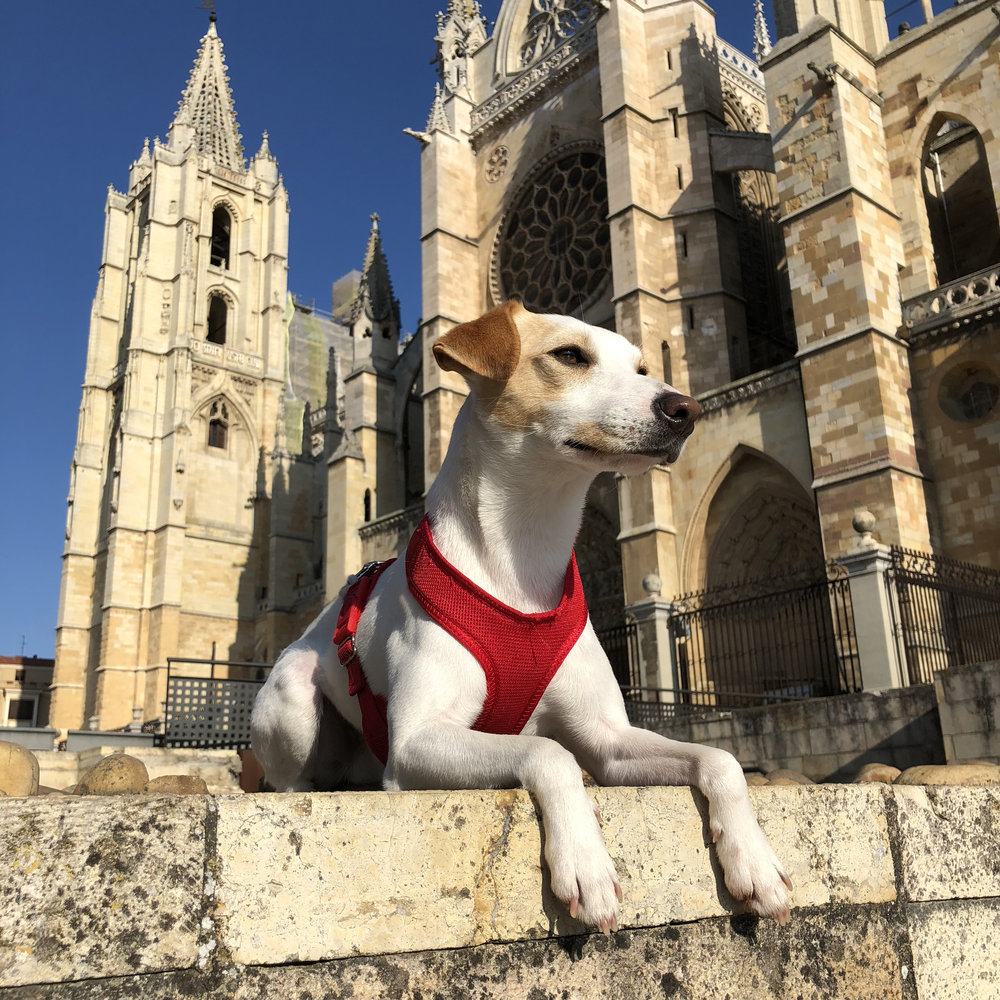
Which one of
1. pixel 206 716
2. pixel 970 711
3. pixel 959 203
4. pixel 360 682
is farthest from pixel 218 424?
pixel 360 682

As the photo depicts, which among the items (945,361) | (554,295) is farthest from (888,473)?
(554,295)

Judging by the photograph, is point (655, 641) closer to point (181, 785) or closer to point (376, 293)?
point (181, 785)

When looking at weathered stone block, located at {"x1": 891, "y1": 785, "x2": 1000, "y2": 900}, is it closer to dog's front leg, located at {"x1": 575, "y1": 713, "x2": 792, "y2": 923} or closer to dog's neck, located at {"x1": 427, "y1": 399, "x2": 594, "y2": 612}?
dog's front leg, located at {"x1": 575, "y1": 713, "x2": 792, "y2": 923}

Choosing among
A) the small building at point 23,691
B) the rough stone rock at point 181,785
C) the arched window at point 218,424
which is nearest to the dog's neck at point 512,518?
the rough stone rock at point 181,785

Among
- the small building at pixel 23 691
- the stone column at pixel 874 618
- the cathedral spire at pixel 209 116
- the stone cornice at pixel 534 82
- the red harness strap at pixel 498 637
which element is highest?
the cathedral spire at pixel 209 116

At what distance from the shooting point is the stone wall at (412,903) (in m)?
1.30

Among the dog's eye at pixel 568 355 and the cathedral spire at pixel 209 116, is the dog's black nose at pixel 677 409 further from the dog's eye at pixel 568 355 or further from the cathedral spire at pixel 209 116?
the cathedral spire at pixel 209 116

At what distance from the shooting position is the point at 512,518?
87.2 inches

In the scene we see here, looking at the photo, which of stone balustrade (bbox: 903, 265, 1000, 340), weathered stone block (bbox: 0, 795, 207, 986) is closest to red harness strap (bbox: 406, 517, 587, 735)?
weathered stone block (bbox: 0, 795, 207, 986)

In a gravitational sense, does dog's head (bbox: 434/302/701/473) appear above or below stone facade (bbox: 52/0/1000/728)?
below

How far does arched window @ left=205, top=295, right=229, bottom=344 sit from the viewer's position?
3484cm

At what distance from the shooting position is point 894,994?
2.06m

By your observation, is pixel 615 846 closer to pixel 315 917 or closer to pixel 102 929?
pixel 315 917

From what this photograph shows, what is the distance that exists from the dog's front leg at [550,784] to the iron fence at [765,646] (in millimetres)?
9003
